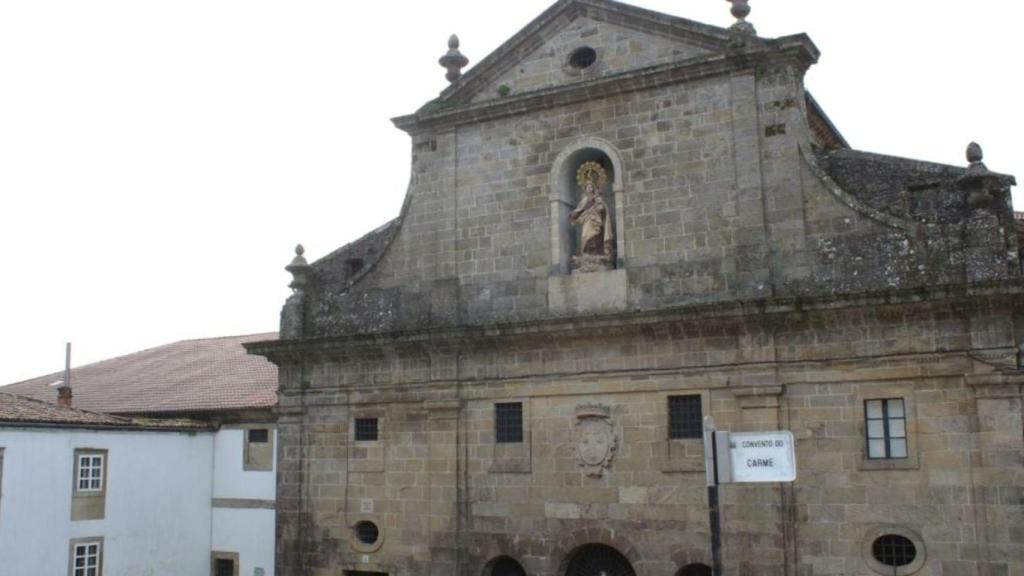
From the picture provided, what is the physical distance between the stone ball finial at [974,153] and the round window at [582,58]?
6.64m

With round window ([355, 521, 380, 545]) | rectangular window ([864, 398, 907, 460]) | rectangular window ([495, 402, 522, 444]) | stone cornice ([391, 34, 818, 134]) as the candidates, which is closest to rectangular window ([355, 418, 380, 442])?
round window ([355, 521, 380, 545])

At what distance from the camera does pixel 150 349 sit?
33625 millimetres

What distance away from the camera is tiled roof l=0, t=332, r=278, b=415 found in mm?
24906

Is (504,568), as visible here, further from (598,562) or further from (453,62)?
(453,62)

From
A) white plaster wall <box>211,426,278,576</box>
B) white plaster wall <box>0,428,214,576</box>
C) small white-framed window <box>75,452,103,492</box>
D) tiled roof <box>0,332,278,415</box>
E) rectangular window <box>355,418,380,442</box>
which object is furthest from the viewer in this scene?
tiled roof <box>0,332,278,415</box>

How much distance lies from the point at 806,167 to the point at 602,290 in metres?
3.93

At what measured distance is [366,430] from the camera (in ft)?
63.2

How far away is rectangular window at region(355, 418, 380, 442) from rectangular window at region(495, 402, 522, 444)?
2.59 m

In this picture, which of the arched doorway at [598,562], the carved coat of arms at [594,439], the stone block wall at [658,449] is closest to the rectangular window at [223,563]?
the stone block wall at [658,449]

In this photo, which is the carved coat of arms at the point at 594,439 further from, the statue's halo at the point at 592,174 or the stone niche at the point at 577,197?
the statue's halo at the point at 592,174

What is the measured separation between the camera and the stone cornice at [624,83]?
16.4m

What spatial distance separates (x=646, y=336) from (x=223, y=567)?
13028 millimetres

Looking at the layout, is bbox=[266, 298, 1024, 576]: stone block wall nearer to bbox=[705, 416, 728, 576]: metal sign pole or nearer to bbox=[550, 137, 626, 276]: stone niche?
bbox=[550, 137, 626, 276]: stone niche

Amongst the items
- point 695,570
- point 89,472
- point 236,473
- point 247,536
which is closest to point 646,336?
point 695,570
